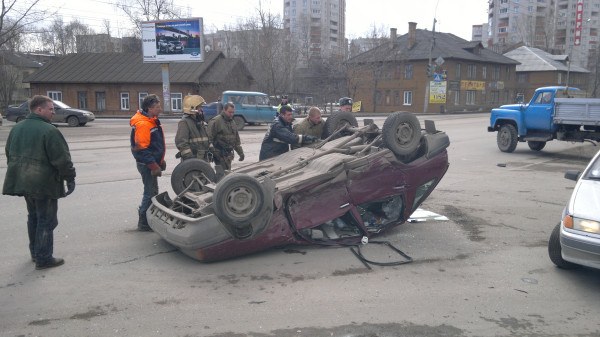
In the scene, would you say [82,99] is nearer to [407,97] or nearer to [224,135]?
[407,97]

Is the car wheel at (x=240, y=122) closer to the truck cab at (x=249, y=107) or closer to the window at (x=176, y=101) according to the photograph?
the truck cab at (x=249, y=107)

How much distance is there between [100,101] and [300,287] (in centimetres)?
4774

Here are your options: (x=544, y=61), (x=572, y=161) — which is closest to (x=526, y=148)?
(x=572, y=161)

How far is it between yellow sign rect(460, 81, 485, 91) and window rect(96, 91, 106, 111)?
36.6 metres

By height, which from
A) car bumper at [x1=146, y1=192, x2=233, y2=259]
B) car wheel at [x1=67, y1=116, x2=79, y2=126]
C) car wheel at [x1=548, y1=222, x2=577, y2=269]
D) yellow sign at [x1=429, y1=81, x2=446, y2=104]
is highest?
yellow sign at [x1=429, y1=81, x2=446, y2=104]

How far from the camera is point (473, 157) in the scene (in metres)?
15.1

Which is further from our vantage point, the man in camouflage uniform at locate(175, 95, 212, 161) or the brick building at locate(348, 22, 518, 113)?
the brick building at locate(348, 22, 518, 113)

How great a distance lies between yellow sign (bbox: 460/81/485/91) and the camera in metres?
56.0

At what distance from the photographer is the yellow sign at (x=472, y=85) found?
56.0 m

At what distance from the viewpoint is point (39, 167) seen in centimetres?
481

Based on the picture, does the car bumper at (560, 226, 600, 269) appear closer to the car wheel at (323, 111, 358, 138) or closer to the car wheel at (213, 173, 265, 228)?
the car wheel at (213, 173, 265, 228)

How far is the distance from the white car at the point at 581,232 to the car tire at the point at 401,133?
70.8 inches

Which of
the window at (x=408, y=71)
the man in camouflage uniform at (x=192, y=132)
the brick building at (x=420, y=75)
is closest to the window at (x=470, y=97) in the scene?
the brick building at (x=420, y=75)

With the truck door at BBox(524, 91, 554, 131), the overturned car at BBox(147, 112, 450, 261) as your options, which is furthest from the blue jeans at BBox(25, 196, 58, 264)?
the truck door at BBox(524, 91, 554, 131)
